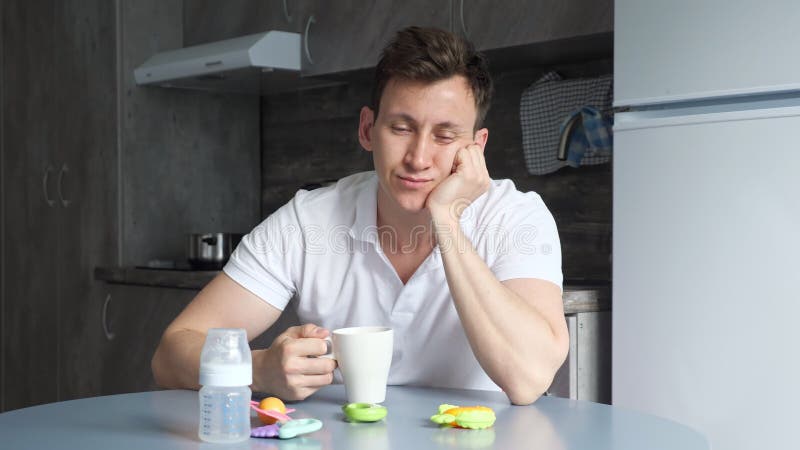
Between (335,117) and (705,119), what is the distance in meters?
1.84

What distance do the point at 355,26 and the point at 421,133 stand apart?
157 cm

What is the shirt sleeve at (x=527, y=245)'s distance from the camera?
1.64 metres

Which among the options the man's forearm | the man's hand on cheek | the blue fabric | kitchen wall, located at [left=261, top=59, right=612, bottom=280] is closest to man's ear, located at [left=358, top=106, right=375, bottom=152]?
the man's hand on cheek

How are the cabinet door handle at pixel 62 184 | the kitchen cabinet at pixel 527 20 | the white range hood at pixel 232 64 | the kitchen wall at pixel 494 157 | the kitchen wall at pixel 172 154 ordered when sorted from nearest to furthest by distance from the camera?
the kitchen cabinet at pixel 527 20 < the kitchen wall at pixel 494 157 < the white range hood at pixel 232 64 < the kitchen wall at pixel 172 154 < the cabinet door handle at pixel 62 184

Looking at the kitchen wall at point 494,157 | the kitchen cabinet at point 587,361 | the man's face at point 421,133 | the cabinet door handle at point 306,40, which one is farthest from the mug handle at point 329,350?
the cabinet door handle at point 306,40

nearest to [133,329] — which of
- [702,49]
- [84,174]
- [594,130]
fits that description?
[84,174]

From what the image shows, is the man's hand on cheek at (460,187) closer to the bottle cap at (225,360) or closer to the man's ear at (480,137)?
the man's ear at (480,137)

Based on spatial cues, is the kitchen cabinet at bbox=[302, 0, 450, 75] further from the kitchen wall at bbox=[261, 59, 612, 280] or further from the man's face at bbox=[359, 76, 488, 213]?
the man's face at bbox=[359, 76, 488, 213]

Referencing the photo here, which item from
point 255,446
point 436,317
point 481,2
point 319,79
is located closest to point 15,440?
point 255,446

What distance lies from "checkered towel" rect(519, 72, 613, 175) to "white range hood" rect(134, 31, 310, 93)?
0.85 metres

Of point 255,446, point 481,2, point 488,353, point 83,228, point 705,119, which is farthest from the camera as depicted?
point 83,228

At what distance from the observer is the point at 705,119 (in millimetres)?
2113

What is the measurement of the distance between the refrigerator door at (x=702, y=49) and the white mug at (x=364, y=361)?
111cm

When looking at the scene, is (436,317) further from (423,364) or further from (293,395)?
(293,395)
